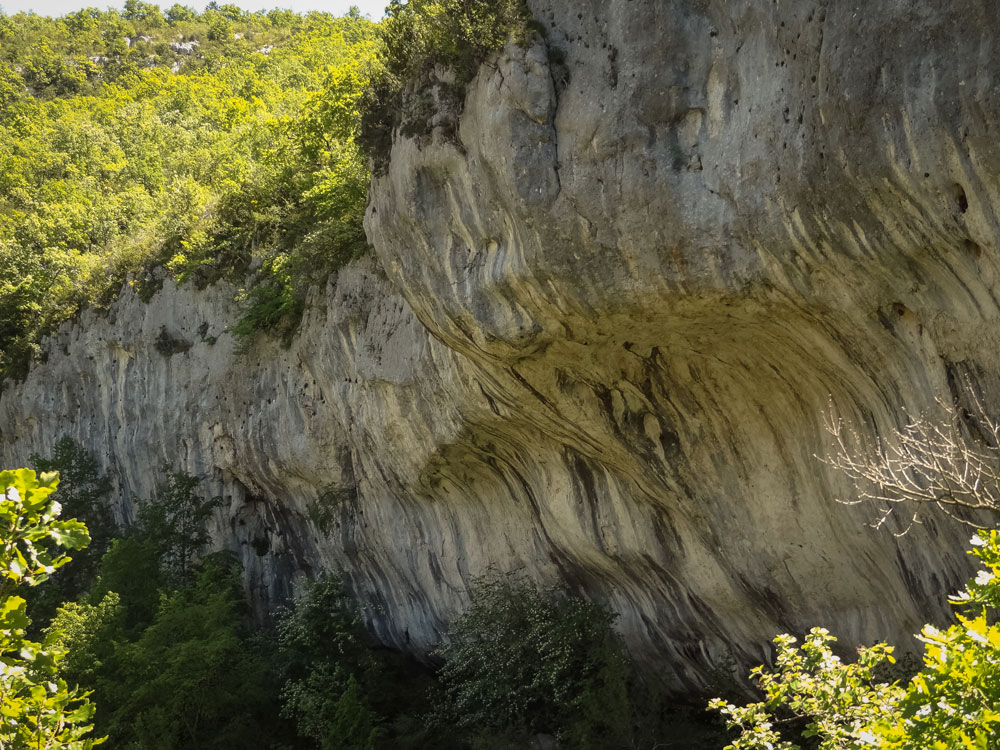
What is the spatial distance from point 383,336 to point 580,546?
14.3ft

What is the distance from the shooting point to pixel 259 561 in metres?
19.3

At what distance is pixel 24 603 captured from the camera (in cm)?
518

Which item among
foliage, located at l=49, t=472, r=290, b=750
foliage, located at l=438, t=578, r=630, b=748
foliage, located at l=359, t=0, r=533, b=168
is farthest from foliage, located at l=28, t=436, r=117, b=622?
foliage, located at l=359, t=0, r=533, b=168

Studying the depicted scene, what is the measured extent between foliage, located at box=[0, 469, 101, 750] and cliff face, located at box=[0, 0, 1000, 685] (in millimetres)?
5438

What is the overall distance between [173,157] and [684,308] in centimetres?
3311

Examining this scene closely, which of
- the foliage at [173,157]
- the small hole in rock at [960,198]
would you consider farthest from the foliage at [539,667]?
the small hole in rock at [960,198]

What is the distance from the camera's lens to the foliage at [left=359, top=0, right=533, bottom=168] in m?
9.18

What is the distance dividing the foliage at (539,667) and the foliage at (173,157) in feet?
21.2

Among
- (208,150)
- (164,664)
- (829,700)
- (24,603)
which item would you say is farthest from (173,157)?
(829,700)

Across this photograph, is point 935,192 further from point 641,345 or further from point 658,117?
point 641,345

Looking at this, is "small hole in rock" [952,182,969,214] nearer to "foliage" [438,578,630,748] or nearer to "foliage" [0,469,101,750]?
"foliage" [0,469,101,750]

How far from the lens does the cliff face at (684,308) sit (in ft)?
23.1

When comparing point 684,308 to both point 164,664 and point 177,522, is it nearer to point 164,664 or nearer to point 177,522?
point 164,664

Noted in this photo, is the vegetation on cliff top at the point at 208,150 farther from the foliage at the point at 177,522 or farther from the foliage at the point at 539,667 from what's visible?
the foliage at the point at 539,667
